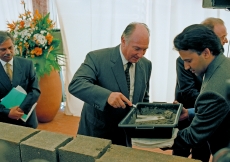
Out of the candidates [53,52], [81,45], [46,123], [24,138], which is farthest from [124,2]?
[24,138]

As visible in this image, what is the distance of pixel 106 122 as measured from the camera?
1.75 metres

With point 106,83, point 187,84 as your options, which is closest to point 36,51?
point 106,83

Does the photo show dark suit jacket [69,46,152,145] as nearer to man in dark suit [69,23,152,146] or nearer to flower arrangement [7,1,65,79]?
man in dark suit [69,23,152,146]

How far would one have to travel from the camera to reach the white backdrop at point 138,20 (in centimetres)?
341

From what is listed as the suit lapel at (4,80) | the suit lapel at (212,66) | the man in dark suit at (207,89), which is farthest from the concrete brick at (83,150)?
the suit lapel at (4,80)

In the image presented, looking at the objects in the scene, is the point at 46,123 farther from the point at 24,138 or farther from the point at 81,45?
the point at 24,138

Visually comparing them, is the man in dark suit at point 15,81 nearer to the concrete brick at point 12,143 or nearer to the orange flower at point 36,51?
the concrete brick at point 12,143

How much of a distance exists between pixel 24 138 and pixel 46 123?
294cm

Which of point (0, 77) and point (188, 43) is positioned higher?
point (188, 43)

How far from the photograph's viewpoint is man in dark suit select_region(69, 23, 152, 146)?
1.68 meters

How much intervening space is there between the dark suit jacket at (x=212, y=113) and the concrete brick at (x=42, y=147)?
515 millimetres

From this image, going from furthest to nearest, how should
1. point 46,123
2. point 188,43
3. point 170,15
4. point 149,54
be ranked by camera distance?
point 46,123, point 149,54, point 170,15, point 188,43

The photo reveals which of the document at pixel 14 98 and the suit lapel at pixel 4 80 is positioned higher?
the suit lapel at pixel 4 80

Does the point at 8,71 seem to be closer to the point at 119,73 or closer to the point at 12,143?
the point at 119,73
